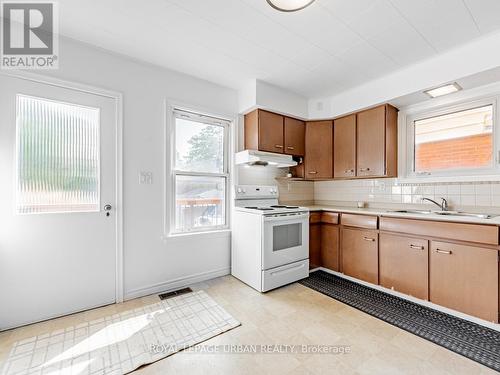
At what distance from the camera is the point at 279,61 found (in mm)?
2438

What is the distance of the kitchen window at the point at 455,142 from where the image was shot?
239 cm

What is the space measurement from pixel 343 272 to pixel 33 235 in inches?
128

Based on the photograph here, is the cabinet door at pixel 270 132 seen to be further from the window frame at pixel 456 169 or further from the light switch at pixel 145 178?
the window frame at pixel 456 169

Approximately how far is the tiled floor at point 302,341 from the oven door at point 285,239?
16.1 inches

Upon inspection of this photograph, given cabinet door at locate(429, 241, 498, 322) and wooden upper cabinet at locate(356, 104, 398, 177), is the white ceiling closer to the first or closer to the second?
wooden upper cabinet at locate(356, 104, 398, 177)

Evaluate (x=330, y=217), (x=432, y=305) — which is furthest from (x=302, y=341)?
(x=330, y=217)

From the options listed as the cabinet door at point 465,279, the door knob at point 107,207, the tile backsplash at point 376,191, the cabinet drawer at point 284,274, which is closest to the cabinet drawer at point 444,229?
the cabinet door at point 465,279

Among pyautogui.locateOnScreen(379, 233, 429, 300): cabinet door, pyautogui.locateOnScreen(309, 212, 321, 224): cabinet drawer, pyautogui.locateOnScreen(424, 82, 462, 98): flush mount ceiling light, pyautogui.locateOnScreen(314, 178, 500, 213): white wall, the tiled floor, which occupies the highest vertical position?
pyautogui.locateOnScreen(424, 82, 462, 98): flush mount ceiling light

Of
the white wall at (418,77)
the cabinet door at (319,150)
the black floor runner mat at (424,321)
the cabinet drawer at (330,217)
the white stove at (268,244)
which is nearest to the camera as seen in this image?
the black floor runner mat at (424,321)

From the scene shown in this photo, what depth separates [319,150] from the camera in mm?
3426

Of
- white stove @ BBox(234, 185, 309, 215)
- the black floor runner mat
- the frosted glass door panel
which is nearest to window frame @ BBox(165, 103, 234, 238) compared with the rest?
white stove @ BBox(234, 185, 309, 215)

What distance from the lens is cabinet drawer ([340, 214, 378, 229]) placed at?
2.62m

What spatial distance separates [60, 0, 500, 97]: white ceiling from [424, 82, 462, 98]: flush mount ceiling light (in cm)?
36

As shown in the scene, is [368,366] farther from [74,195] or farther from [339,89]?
[339,89]
